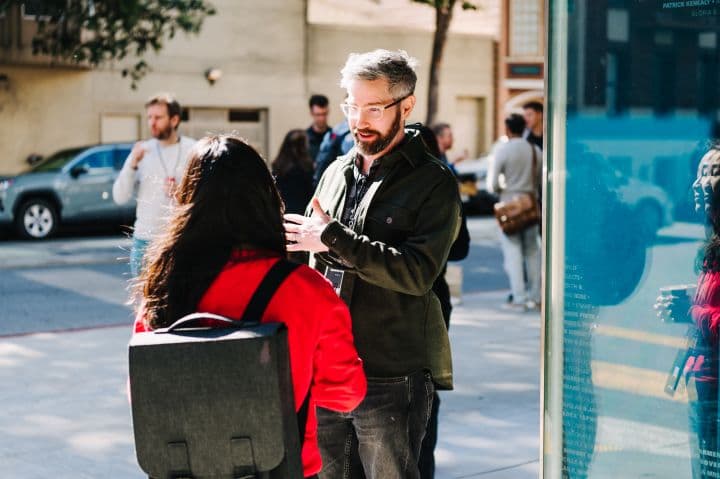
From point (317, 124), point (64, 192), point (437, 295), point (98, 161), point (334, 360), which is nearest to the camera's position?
point (334, 360)

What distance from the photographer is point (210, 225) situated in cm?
270

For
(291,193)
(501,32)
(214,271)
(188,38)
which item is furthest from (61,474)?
(501,32)

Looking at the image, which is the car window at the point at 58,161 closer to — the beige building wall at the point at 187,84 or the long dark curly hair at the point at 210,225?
the beige building wall at the point at 187,84

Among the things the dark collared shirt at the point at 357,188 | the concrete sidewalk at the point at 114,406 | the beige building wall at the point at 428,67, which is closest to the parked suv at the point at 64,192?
the beige building wall at the point at 428,67

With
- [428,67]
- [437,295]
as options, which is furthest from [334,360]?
[428,67]

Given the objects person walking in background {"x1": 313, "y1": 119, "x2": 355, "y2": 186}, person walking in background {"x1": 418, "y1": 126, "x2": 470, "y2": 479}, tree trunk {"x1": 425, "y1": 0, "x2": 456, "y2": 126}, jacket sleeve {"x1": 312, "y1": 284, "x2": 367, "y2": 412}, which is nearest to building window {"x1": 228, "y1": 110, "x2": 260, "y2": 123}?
tree trunk {"x1": 425, "y1": 0, "x2": 456, "y2": 126}

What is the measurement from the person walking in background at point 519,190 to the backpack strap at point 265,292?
26.9 ft

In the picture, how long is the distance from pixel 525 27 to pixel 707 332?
3041 centimetres

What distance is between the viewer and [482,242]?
1925cm

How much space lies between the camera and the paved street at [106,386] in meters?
5.96

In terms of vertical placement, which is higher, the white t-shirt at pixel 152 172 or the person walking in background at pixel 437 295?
the white t-shirt at pixel 152 172

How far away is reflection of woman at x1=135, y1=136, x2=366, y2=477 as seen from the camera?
2.69m

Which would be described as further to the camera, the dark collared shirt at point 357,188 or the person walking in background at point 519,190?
the person walking in background at point 519,190

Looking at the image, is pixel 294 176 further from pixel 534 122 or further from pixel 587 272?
pixel 587 272
